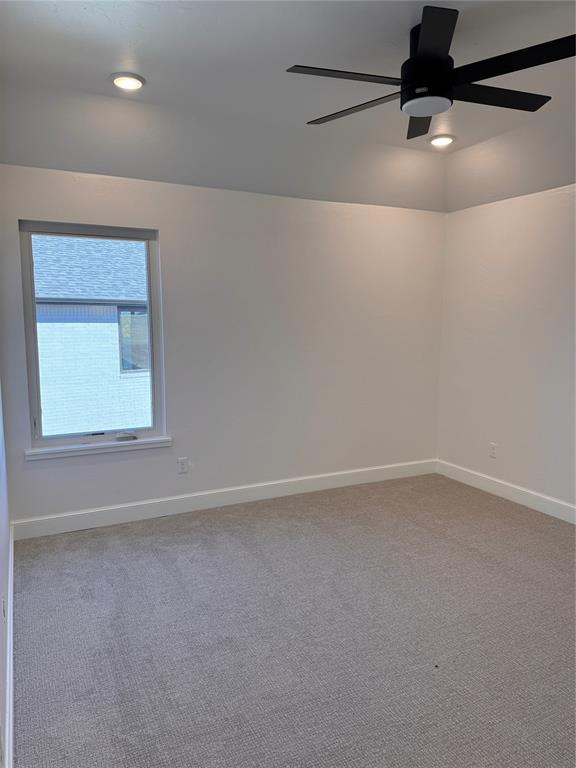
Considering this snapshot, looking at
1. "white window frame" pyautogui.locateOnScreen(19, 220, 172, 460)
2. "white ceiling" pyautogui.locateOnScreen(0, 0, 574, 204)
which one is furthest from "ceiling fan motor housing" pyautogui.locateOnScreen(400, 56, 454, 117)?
"white window frame" pyautogui.locateOnScreen(19, 220, 172, 460)

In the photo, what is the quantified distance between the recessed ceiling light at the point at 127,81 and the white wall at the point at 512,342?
2.81 metres

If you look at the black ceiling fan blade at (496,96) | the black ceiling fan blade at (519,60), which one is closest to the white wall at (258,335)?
the black ceiling fan blade at (496,96)

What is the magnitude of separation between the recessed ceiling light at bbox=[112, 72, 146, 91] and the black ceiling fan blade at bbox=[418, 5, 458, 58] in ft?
4.60

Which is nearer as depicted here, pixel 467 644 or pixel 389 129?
pixel 467 644

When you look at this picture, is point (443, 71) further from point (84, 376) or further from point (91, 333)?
point (84, 376)

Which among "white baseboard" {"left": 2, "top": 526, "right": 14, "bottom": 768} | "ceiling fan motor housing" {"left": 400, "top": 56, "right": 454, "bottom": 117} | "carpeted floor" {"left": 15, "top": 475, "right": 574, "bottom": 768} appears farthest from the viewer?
"ceiling fan motor housing" {"left": 400, "top": 56, "right": 454, "bottom": 117}

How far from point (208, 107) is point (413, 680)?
3.08 m

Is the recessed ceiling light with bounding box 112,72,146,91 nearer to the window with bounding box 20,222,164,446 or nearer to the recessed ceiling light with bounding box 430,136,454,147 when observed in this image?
the window with bounding box 20,222,164,446

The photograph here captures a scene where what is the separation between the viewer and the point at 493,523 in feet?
11.7

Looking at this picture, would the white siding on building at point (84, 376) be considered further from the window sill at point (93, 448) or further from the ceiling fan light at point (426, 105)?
the ceiling fan light at point (426, 105)

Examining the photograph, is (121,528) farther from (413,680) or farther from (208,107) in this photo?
(208,107)

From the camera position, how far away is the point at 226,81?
255 centimetres

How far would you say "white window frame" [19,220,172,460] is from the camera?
3.17 m

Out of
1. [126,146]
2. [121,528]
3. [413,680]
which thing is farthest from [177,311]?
[413,680]
